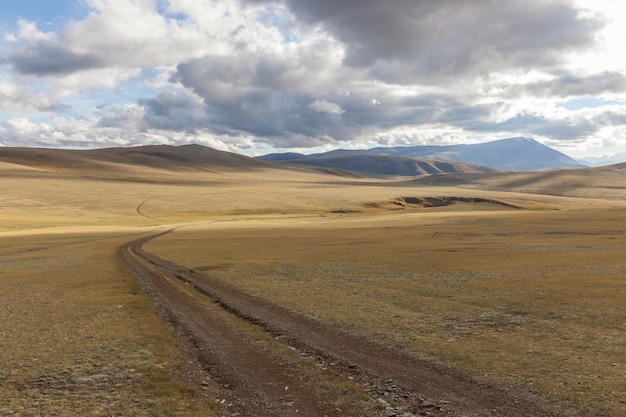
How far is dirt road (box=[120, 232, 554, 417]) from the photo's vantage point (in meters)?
12.6

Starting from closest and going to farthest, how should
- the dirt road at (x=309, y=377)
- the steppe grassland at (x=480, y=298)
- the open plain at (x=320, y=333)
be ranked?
the dirt road at (x=309, y=377)
the open plain at (x=320, y=333)
the steppe grassland at (x=480, y=298)

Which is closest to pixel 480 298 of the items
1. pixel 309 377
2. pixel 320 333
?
pixel 320 333

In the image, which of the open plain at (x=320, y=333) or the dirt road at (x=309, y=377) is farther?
the open plain at (x=320, y=333)

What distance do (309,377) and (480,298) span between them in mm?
15732

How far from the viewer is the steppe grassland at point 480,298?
1530 cm

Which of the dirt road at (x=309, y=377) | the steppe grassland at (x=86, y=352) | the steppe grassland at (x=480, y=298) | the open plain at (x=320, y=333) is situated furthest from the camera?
the steppe grassland at (x=480, y=298)

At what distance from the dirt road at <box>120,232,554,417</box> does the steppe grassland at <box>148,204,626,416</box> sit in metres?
1.09

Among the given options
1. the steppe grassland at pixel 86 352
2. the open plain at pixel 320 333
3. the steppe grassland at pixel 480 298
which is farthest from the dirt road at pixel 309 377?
the steppe grassland at pixel 86 352

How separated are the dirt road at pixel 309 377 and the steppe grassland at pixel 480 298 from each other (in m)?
1.09

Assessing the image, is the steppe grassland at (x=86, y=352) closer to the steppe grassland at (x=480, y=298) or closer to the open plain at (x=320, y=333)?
the open plain at (x=320, y=333)

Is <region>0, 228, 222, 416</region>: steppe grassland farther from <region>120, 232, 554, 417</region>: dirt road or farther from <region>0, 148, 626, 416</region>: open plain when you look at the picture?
<region>120, 232, 554, 417</region>: dirt road

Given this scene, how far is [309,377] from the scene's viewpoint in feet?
49.0

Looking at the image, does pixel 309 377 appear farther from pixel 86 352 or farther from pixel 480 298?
pixel 480 298

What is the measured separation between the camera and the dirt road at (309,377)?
12.6 m
